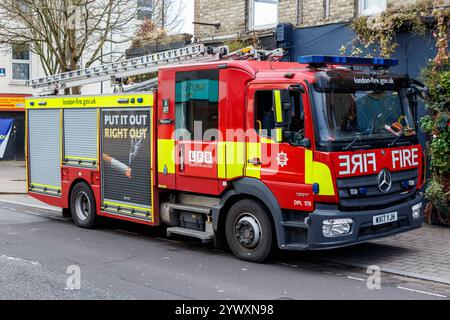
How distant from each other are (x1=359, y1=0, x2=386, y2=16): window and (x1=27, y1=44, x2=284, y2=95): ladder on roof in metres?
3.68

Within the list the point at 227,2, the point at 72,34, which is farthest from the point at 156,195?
the point at 72,34

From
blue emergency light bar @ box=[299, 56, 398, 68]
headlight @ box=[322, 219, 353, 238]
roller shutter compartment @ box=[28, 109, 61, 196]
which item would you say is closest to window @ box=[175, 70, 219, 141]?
blue emergency light bar @ box=[299, 56, 398, 68]

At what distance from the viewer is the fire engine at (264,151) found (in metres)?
8.07

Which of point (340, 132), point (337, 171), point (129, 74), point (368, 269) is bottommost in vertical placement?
point (368, 269)

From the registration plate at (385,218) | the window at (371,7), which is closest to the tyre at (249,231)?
the registration plate at (385,218)

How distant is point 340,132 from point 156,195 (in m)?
3.52

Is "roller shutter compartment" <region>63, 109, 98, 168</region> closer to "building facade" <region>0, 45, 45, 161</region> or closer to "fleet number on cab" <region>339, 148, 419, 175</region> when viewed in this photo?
"fleet number on cab" <region>339, 148, 419, 175</region>

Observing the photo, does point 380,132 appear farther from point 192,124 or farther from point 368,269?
point 192,124

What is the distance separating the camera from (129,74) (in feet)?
38.2

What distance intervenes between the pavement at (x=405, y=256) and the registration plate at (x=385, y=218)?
0.60 meters

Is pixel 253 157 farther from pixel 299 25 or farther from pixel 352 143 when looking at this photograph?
pixel 299 25

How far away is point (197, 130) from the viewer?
941 centimetres

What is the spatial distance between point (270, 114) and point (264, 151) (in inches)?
20.1

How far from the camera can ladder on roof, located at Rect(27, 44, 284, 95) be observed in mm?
10125
